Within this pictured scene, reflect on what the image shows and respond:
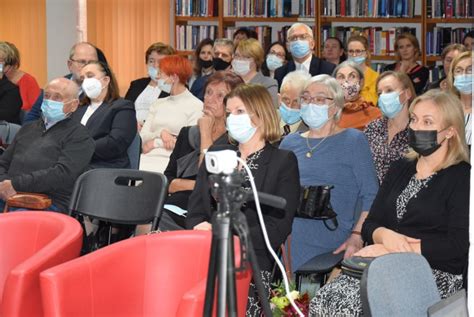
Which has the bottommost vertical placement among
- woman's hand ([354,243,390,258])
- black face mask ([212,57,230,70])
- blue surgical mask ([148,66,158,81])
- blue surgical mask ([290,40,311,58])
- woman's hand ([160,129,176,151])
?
woman's hand ([354,243,390,258])

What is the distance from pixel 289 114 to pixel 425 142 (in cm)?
179

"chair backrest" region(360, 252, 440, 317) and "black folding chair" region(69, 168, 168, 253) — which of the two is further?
"black folding chair" region(69, 168, 168, 253)

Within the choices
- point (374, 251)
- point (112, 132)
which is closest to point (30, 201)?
point (112, 132)

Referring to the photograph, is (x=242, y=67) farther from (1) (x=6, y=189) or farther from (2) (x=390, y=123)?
(1) (x=6, y=189)

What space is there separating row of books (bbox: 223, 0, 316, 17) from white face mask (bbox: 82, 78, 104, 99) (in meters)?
3.96

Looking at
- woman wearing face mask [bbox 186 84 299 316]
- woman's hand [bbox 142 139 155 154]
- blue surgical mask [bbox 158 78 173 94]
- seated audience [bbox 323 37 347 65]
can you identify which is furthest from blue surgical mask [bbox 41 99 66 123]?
seated audience [bbox 323 37 347 65]

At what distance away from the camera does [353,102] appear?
575 centimetres

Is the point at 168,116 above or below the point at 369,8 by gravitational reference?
below

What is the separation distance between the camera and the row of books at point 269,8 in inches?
372

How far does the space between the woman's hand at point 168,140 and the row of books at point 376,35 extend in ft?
12.7

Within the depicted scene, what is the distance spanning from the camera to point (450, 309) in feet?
8.12

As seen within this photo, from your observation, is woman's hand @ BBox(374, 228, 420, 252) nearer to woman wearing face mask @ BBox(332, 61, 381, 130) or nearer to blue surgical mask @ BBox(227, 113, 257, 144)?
blue surgical mask @ BBox(227, 113, 257, 144)

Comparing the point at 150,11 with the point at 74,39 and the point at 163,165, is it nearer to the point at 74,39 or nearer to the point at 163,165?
the point at 74,39

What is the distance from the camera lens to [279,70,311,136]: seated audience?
17.7 ft
